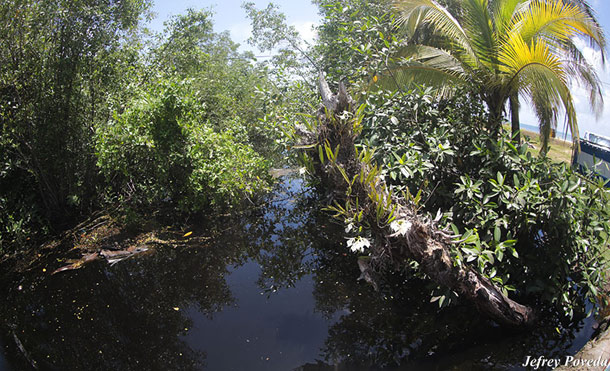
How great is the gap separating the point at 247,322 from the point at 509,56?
4.33m

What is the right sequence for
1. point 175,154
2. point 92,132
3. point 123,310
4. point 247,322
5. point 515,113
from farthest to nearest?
point 92,132, point 175,154, point 515,113, point 123,310, point 247,322

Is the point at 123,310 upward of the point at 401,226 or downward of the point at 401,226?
upward

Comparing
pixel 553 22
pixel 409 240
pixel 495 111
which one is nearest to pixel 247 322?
pixel 409 240

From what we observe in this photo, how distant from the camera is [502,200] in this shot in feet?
12.4

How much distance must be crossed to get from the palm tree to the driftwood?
166cm

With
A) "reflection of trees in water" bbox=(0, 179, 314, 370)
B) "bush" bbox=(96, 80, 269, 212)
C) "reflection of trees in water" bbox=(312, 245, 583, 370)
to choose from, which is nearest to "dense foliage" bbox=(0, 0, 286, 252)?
"bush" bbox=(96, 80, 269, 212)

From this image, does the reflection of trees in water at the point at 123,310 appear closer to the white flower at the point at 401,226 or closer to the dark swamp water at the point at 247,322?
the dark swamp water at the point at 247,322

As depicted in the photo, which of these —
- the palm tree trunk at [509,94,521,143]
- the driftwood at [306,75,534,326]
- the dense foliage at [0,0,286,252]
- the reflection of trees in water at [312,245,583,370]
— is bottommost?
the reflection of trees in water at [312,245,583,370]

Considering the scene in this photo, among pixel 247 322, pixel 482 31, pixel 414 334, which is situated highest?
pixel 482 31

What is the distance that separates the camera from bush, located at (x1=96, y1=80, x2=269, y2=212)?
20.2 feet

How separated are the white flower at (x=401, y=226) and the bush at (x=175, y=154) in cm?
357

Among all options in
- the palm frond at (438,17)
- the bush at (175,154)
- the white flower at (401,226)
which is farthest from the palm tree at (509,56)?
the bush at (175,154)

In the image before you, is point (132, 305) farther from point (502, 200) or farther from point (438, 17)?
point (438, 17)

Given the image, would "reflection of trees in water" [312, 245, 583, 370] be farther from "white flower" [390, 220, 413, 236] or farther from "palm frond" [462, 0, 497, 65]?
"palm frond" [462, 0, 497, 65]
